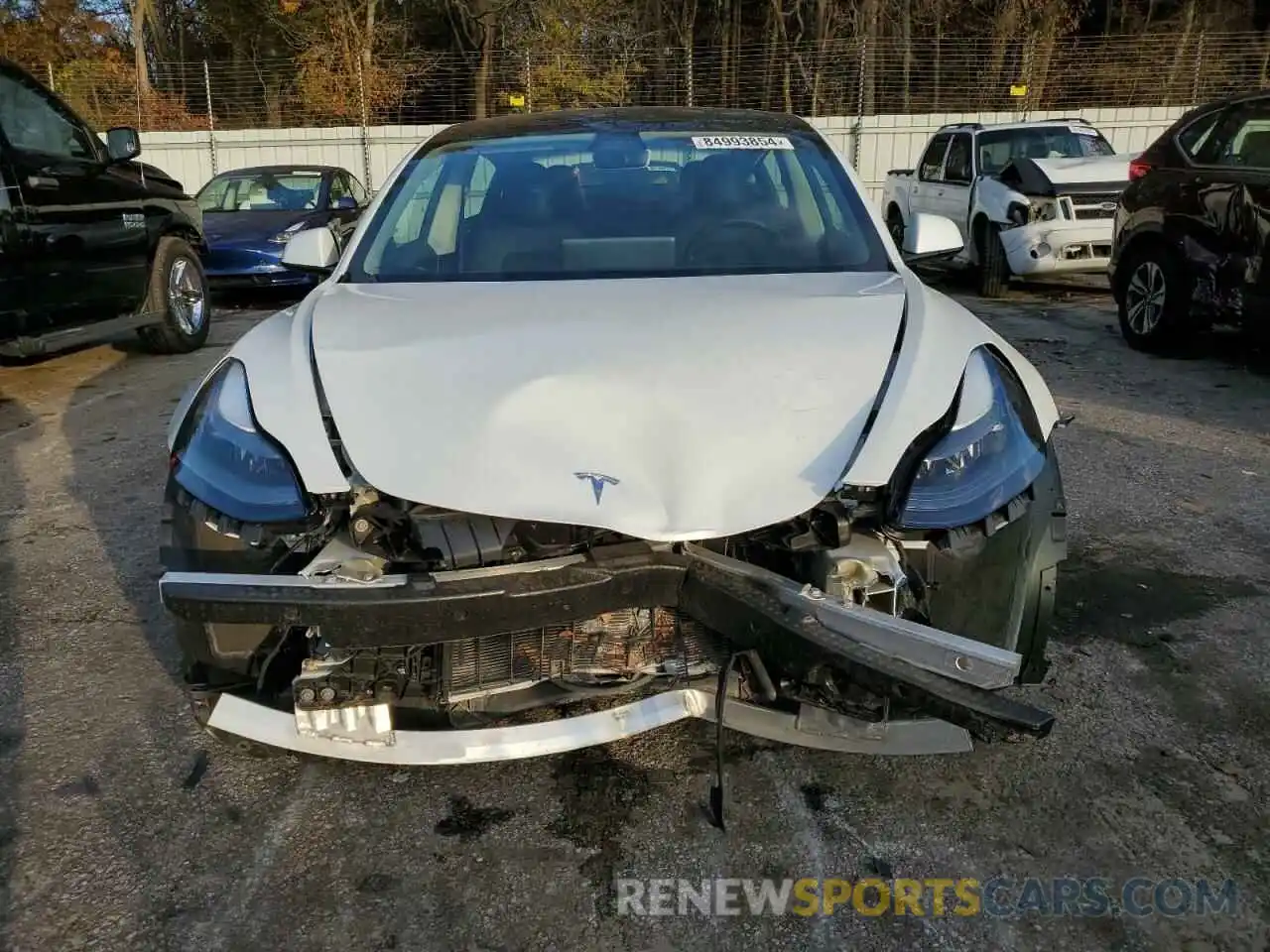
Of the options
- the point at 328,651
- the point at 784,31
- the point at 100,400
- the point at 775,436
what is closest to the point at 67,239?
the point at 100,400

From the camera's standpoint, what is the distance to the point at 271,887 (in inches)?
88.9

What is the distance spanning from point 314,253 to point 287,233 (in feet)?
25.8

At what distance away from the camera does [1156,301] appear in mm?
7359

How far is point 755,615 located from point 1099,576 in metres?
2.26

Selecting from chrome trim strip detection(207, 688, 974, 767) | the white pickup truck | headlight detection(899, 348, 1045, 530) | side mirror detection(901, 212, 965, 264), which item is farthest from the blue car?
headlight detection(899, 348, 1045, 530)

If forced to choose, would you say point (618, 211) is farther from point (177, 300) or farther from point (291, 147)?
point (291, 147)

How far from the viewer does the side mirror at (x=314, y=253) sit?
3576 mm

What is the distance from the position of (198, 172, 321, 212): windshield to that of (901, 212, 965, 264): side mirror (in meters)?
9.30

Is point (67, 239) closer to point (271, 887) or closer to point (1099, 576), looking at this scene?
point (271, 887)

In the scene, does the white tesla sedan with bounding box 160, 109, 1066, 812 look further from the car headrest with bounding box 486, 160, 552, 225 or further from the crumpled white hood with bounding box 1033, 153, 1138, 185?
the crumpled white hood with bounding box 1033, 153, 1138, 185

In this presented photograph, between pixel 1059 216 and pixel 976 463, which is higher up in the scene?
pixel 1059 216

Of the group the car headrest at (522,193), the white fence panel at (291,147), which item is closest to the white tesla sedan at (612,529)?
the car headrest at (522,193)

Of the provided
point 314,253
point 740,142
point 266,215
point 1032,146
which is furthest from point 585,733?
point 1032,146

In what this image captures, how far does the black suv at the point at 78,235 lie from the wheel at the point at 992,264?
7438 mm
